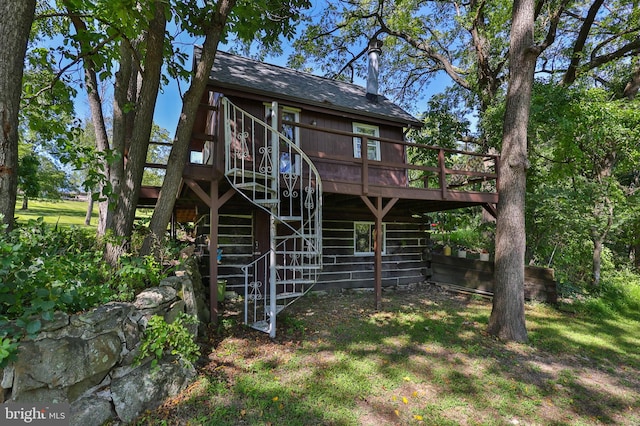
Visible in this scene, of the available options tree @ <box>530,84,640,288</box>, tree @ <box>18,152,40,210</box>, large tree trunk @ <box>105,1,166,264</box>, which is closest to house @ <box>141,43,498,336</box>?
large tree trunk @ <box>105,1,166,264</box>

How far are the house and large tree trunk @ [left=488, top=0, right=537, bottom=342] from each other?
1729 millimetres

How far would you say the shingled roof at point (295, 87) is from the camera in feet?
22.8

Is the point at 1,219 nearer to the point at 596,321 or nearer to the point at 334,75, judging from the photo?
the point at 596,321

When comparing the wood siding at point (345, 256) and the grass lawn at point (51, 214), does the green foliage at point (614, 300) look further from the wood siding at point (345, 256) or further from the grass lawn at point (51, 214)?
the grass lawn at point (51, 214)

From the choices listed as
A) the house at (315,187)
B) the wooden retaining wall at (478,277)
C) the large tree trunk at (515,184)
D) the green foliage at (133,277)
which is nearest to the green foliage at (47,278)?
the green foliage at (133,277)

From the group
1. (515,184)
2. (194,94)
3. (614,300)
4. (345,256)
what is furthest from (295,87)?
(614,300)

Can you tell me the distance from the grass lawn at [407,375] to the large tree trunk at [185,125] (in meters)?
2.09

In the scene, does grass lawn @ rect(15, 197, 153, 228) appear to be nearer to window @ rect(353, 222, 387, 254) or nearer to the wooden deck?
the wooden deck

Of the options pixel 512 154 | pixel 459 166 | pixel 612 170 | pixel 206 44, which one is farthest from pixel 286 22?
pixel 459 166

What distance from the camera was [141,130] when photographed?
14.5ft

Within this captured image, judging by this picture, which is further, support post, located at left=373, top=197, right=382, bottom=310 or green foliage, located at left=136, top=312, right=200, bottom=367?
support post, located at left=373, top=197, right=382, bottom=310

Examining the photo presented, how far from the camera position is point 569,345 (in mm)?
4742

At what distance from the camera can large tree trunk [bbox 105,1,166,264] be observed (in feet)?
14.0

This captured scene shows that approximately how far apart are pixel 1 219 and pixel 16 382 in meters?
1.48
